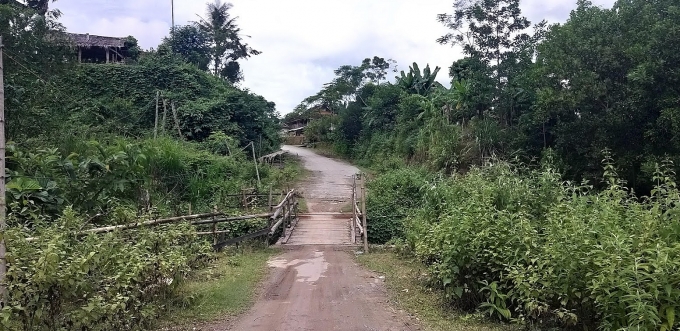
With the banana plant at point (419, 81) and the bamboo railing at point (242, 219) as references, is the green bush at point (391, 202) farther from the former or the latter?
the banana plant at point (419, 81)

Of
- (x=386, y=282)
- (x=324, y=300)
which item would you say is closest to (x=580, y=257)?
(x=324, y=300)

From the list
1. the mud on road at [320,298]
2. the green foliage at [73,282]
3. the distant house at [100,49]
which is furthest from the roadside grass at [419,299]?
the distant house at [100,49]

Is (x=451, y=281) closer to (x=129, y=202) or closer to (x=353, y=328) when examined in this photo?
(x=353, y=328)

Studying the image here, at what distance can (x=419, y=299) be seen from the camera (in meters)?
7.36

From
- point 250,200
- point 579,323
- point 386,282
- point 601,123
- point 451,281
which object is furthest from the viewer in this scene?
point 250,200

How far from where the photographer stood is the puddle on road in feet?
29.8

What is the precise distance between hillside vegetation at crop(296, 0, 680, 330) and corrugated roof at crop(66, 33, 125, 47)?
696 inches

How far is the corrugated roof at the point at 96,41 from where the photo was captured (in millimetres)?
30266

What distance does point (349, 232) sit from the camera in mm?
14664

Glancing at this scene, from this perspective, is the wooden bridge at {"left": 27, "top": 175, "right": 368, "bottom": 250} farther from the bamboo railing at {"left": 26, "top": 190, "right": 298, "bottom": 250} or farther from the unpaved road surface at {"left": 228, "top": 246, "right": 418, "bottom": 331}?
the unpaved road surface at {"left": 228, "top": 246, "right": 418, "bottom": 331}

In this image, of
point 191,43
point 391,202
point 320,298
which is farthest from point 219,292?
point 191,43

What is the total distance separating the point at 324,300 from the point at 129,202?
18.5ft

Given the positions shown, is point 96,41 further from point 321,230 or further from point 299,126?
point 299,126

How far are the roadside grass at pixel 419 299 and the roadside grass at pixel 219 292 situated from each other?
231 centimetres
